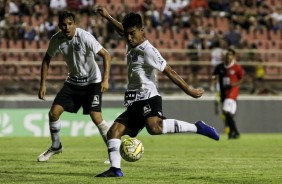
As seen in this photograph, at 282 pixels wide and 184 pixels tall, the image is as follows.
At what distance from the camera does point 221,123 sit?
29.5m

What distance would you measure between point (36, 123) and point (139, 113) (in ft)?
48.3

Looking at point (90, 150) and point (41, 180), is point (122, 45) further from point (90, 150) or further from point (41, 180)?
point (41, 180)

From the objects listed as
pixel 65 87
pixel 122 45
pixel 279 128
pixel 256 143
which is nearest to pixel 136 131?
pixel 65 87

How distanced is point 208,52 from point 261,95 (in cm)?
250

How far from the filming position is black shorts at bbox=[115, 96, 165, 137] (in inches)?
481

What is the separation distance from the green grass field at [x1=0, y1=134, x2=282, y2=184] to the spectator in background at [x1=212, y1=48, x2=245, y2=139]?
423 centimetres

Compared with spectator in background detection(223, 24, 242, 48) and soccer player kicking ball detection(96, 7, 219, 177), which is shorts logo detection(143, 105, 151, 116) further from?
spectator in background detection(223, 24, 242, 48)

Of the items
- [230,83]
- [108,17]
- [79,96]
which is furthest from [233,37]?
[108,17]

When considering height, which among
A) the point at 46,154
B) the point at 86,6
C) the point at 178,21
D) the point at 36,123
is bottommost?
the point at 36,123

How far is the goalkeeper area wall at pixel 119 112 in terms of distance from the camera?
2656cm

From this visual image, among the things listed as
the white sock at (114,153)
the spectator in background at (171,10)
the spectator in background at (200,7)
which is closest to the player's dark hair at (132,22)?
the white sock at (114,153)

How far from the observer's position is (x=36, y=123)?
2666 cm

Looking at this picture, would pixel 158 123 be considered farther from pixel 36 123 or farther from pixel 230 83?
pixel 36 123

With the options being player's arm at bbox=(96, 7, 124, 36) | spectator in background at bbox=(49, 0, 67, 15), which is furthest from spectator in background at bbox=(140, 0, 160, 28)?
player's arm at bbox=(96, 7, 124, 36)
